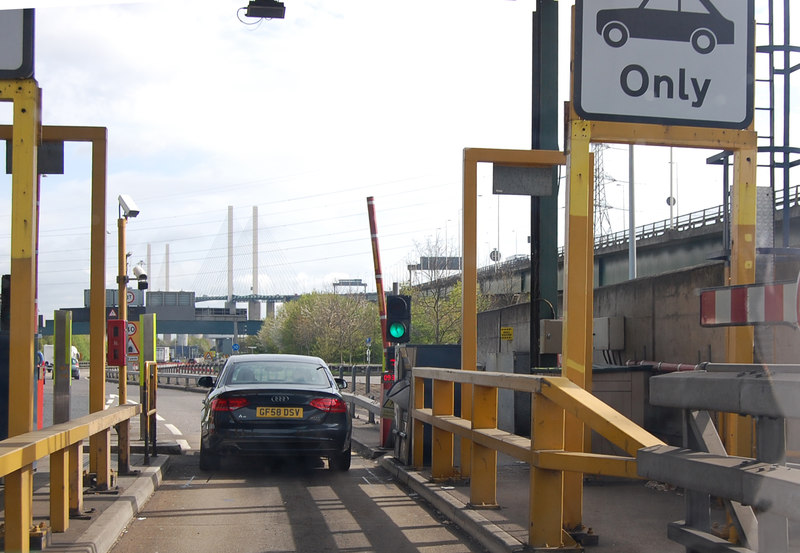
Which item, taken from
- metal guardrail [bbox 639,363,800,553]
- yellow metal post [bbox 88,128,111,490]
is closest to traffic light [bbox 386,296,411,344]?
yellow metal post [bbox 88,128,111,490]

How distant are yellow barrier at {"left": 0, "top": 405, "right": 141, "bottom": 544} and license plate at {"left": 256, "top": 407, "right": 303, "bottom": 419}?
2007mm

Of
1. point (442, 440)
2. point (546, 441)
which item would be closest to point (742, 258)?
point (546, 441)

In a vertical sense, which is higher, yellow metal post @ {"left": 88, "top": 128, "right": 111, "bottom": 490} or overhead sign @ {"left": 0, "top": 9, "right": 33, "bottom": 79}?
overhead sign @ {"left": 0, "top": 9, "right": 33, "bottom": 79}

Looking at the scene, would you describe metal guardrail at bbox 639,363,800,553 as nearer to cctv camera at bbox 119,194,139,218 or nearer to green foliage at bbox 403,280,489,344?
cctv camera at bbox 119,194,139,218

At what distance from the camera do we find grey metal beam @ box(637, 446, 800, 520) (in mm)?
3082

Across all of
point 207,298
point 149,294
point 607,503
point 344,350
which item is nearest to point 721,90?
point 607,503

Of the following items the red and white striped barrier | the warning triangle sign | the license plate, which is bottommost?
the license plate

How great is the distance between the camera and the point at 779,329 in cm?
768

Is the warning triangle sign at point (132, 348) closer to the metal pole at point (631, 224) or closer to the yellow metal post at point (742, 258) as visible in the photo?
the yellow metal post at point (742, 258)

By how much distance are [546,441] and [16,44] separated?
430 centimetres

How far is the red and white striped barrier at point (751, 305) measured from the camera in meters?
3.42

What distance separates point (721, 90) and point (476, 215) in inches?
105

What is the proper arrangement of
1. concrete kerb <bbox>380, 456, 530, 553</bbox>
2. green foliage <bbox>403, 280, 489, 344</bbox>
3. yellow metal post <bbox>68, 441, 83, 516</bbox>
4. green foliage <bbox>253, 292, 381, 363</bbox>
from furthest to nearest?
green foliage <bbox>253, 292, 381, 363</bbox> < green foliage <bbox>403, 280, 489, 344</bbox> < yellow metal post <bbox>68, 441, 83, 516</bbox> < concrete kerb <bbox>380, 456, 530, 553</bbox>

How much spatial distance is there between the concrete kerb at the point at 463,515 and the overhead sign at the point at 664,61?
3030mm
